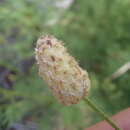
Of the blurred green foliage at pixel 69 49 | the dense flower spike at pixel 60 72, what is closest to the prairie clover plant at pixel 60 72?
the dense flower spike at pixel 60 72

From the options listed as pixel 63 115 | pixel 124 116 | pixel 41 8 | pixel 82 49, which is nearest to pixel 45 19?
pixel 41 8

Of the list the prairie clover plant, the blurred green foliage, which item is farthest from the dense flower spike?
the blurred green foliage

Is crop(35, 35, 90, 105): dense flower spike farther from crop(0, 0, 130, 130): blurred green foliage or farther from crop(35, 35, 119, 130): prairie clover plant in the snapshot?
crop(0, 0, 130, 130): blurred green foliage

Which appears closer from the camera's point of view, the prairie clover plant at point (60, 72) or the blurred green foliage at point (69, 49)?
the prairie clover plant at point (60, 72)

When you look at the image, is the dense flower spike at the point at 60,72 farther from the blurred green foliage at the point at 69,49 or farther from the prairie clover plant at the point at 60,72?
the blurred green foliage at the point at 69,49

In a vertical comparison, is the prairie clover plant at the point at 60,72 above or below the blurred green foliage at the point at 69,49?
below

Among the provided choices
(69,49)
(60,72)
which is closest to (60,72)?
(60,72)

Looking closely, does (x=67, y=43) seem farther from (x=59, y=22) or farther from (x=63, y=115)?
(x=63, y=115)

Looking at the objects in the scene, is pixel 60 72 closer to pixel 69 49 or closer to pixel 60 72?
pixel 60 72
